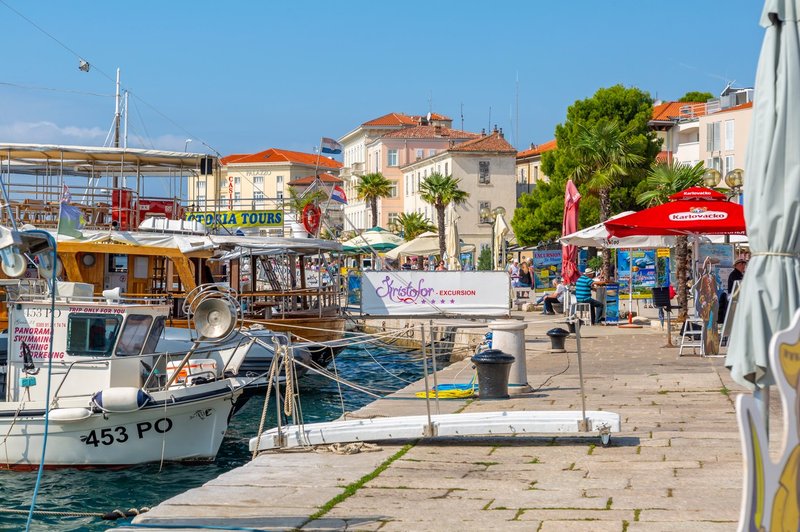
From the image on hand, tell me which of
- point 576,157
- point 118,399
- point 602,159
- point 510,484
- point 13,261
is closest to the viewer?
point 510,484

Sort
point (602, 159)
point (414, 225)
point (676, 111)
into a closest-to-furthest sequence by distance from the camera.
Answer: point (602, 159), point (676, 111), point (414, 225)

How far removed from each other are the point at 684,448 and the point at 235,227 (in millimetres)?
19826

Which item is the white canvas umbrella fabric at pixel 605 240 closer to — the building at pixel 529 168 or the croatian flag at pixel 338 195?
the croatian flag at pixel 338 195

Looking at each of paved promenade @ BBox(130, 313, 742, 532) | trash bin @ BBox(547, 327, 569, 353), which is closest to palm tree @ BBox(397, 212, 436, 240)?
trash bin @ BBox(547, 327, 569, 353)

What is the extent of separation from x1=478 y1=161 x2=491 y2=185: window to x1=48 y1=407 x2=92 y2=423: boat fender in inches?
3217

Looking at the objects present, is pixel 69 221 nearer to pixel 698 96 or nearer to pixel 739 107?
pixel 739 107

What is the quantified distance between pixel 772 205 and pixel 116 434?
11299mm

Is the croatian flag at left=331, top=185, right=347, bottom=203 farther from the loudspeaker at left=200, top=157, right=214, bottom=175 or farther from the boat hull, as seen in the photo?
the boat hull

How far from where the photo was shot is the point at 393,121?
396ft

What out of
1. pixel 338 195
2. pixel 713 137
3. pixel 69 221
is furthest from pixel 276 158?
pixel 69 221

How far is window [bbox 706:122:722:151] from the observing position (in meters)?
73.1

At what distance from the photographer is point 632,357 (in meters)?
19.8

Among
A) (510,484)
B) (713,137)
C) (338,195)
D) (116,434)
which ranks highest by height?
(713,137)

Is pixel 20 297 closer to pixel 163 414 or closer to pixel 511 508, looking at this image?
pixel 163 414
